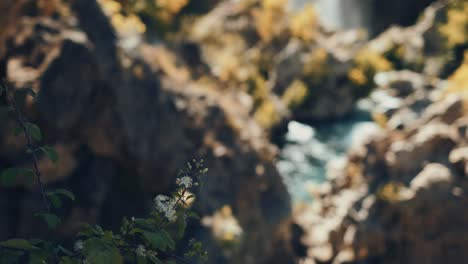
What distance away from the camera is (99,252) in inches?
64.2

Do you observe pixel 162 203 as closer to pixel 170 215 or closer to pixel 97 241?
pixel 170 215

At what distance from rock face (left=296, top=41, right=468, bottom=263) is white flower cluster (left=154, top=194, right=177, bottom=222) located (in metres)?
7.91

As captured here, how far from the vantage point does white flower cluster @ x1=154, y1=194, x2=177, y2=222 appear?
6.14 ft

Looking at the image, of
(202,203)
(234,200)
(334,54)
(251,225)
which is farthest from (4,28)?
(334,54)

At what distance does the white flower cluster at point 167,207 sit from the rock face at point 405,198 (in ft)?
26.0

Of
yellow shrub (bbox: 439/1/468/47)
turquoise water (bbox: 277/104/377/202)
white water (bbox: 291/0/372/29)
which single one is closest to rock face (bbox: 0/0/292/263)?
turquoise water (bbox: 277/104/377/202)

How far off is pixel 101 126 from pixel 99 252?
219 inches

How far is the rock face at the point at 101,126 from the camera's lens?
640cm

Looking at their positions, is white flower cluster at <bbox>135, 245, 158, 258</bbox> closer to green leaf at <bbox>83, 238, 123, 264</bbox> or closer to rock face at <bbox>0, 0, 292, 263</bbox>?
green leaf at <bbox>83, 238, 123, 264</bbox>

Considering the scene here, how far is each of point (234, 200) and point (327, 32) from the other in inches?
652

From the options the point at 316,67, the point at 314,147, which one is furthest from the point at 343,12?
the point at 314,147

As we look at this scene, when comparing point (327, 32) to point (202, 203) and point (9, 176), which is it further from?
point (9, 176)

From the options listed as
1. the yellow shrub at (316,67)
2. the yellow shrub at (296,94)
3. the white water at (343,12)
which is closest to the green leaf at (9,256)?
the yellow shrub at (296,94)

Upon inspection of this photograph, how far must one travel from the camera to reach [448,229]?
879 centimetres
